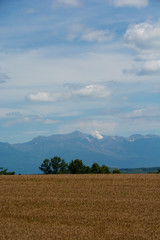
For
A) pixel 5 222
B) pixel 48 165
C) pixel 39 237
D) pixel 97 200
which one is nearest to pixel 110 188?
pixel 97 200

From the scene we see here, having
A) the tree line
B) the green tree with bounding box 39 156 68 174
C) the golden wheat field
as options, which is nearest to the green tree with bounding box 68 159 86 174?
the tree line

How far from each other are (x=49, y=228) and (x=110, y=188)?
15.5m

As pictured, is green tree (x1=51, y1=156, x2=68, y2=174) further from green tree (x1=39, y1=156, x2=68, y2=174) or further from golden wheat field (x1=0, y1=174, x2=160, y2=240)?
golden wheat field (x1=0, y1=174, x2=160, y2=240)

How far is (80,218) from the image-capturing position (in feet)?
67.1

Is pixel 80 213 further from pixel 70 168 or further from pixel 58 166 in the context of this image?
pixel 70 168

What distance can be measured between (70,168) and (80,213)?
66497mm

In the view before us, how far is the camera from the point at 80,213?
21.6m

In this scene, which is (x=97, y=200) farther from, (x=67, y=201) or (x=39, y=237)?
(x=39, y=237)

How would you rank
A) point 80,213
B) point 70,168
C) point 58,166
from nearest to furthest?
point 80,213 < point 58,166 < point 70,168

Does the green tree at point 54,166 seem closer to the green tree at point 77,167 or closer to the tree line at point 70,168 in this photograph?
the tree line at point 70,168

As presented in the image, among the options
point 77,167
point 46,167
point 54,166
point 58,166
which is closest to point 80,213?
point 77,167

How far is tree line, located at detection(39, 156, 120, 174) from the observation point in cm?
8406

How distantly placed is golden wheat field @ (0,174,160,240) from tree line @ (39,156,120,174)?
50979 millimetres

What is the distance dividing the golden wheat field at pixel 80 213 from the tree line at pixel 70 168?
50979 millimetres
